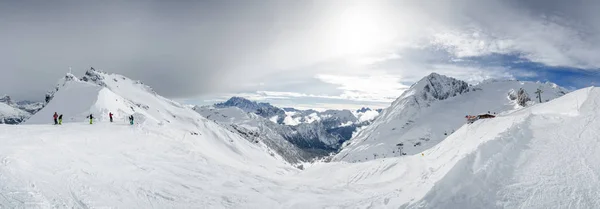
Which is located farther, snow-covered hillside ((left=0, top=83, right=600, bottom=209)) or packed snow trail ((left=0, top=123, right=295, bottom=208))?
packed snow trail ((left=0, top=123, right=295, bottom=208))

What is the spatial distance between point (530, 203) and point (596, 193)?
3.14 meters

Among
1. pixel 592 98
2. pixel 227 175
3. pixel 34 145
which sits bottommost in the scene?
pixel 227 175

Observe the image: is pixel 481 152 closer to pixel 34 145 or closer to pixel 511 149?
pixel 511 149

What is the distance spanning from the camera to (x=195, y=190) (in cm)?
2716

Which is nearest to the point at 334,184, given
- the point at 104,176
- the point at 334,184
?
the point at 334,184

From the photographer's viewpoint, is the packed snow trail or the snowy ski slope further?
the packed snow trail

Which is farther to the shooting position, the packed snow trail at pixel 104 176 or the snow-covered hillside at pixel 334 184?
the packed snow trail at pixel 104 176

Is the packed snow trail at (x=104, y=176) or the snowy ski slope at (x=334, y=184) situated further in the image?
the packed snow trail at (x=104, y=176)

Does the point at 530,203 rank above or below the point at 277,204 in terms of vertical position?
above

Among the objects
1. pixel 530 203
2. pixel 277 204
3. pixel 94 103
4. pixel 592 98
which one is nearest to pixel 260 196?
pixel 277 204

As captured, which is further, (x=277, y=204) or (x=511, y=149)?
(x=277, y=204)

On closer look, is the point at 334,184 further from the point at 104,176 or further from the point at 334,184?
the point at 104,176

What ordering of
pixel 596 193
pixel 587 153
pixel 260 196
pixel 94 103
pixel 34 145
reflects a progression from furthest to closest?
pixel 94 103
pixel 260 196
pixel 34 145
pixel 587 153
pixel 596 193

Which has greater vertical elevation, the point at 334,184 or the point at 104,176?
→ the point at 104,176
